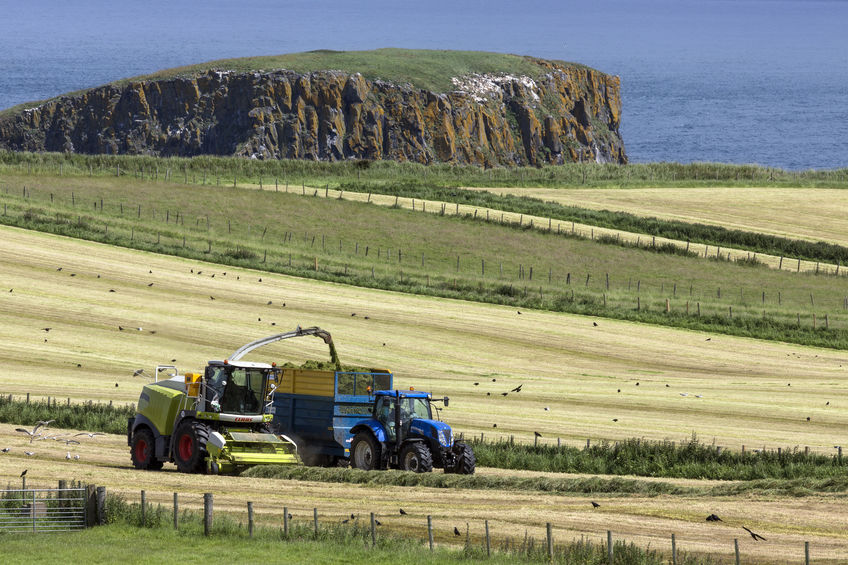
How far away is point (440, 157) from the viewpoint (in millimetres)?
194500

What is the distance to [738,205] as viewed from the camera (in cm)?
10012

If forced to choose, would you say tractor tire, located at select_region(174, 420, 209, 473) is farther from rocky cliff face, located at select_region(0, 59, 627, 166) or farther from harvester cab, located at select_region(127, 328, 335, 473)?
rocky cliff face, located at select_region(0, 59, 627, 166)

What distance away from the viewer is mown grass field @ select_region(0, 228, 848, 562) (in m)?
26.5

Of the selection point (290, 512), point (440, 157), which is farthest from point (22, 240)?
point (440, 157)

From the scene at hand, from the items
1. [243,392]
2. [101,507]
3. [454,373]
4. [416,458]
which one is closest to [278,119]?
[454,373]

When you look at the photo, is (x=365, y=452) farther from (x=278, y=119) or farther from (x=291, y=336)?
(x=278, y=119)

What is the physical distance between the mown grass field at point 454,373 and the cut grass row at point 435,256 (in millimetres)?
2829

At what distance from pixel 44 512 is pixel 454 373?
25228mm

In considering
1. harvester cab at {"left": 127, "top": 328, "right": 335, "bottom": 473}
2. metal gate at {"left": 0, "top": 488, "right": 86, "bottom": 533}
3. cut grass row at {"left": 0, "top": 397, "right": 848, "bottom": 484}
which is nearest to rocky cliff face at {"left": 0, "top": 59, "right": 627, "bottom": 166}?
cut grass row at {"left": 0, "top": 397, "right": 848, "bottom": 484}

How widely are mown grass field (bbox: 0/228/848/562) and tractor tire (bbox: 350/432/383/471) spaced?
228cm

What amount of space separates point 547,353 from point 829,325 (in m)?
16.1

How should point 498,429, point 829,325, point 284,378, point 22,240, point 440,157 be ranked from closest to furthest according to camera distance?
point 284,378 → point 498,429 → point 829,325 → point 22,240 → point 440,157

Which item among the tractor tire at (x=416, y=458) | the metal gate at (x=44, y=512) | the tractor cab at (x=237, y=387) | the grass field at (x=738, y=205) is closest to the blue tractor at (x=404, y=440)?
the tractor tire at (x=416, y=458)

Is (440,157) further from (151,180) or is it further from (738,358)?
(738,358)
